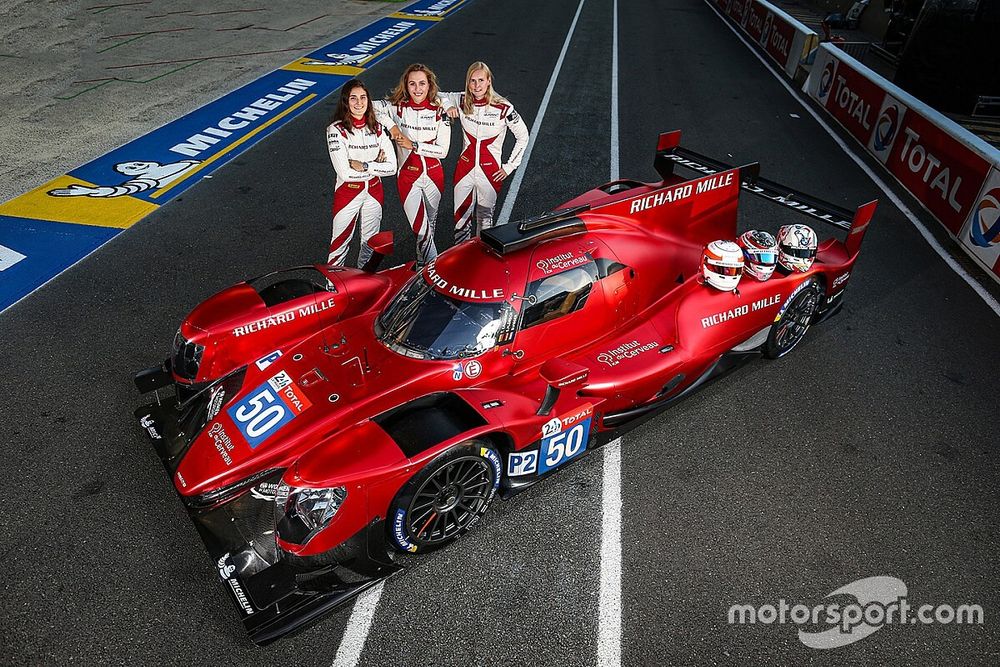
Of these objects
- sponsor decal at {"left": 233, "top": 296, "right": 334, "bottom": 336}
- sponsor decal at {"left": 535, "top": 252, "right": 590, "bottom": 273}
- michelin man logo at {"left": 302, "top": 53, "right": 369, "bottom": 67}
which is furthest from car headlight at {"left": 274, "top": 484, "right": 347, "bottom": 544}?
michelin man logo at {"left": 302, "top": 53, "right": 369, "bottom": 67}

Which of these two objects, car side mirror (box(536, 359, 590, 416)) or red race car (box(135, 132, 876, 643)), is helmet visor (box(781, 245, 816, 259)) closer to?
red race car (box(135, 132, 876, 643))

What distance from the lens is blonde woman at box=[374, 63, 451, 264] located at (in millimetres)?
6574

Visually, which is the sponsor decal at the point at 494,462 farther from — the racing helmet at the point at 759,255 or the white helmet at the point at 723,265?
the racing helmet at the point at 759,255

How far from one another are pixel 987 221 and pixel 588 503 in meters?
6.75

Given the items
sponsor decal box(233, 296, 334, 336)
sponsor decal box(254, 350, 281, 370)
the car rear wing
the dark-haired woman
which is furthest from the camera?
the car rear wing

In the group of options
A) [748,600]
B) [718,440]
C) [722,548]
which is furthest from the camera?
[718,440]

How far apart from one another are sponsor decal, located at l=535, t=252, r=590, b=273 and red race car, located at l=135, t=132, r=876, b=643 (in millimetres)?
12

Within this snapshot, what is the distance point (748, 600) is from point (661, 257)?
9.54 ft

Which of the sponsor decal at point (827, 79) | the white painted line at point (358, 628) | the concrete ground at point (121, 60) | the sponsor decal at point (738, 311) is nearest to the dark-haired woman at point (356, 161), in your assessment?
the sponsor decal at point (738, 311)

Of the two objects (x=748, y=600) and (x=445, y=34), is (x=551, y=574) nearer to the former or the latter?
(x=748, y=600)

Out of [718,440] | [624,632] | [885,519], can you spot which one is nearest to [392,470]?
[624,632]

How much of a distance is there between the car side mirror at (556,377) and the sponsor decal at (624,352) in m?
0.49

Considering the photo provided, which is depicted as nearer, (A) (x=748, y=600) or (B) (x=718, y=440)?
(A) (x=748, y=600)

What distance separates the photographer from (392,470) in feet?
12.7
